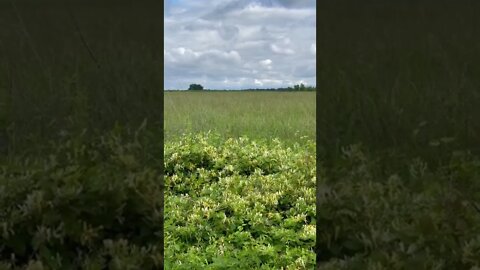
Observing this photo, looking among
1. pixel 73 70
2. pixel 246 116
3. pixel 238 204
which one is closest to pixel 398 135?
pixel 238 204

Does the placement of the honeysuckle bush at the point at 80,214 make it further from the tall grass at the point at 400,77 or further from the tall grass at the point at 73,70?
the tall grass at the point at 400,77

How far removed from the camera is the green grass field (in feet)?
16.8

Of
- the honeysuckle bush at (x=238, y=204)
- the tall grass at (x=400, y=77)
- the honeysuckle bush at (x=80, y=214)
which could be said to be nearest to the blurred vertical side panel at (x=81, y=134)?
the honeysuckle bush at (x=80, y=214)

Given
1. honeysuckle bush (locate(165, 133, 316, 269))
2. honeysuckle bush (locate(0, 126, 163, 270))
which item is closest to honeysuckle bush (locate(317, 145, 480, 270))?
honeysuckle bush (locate(165, 133, 316, 269))

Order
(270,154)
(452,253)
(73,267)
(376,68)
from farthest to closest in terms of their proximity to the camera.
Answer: (270,154) → (376,68) → (73,267) → (452,253)

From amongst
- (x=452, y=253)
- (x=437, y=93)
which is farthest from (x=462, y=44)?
(x=452, y=253)

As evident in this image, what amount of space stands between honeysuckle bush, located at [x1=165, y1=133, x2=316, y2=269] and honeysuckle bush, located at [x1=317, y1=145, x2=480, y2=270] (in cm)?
50

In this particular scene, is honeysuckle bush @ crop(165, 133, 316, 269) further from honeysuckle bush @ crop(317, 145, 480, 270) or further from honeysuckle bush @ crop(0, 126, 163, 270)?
honeysuckle bush @ crop(0, 126, 163, 270)

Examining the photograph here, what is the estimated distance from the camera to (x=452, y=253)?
6.47 feet

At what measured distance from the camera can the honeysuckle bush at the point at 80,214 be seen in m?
2.23

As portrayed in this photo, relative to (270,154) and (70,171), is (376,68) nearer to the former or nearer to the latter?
(270,154)

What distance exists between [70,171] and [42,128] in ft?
2.03

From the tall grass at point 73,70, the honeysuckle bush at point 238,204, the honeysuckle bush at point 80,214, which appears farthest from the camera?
the honeysuckle bush at point 238,204

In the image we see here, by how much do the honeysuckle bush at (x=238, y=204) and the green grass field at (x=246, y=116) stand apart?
1.10ft
